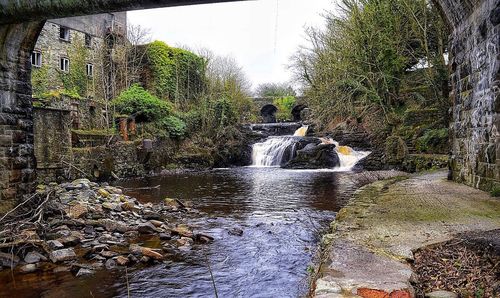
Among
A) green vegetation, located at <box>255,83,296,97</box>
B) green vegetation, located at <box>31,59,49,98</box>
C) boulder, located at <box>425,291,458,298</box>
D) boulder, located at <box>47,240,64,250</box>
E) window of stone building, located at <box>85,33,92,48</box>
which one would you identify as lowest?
boulder, located at <box>47,240,64,250</box>

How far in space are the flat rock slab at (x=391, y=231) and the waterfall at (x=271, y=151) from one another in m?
15.1

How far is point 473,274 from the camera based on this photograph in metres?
2.73

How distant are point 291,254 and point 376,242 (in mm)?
2116

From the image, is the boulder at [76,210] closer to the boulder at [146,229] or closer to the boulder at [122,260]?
the boulder at [146,229]

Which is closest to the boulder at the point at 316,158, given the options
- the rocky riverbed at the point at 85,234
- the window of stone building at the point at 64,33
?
the rocky riverbed at the point at 85,234

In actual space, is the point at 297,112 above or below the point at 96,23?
below

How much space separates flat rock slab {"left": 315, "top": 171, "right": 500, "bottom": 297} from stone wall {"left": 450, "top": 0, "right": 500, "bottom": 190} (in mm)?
529

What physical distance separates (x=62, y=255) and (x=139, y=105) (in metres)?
15.7

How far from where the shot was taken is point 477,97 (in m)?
6.25

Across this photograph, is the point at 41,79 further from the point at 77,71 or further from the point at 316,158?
the point at 316,158

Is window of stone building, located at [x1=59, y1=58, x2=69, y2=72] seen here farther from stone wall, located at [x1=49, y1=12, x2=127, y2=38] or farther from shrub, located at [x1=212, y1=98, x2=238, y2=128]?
shrub, located at [x1=212, y1=98, x2=238, y2=128]

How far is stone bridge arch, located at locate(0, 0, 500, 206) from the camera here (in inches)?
199

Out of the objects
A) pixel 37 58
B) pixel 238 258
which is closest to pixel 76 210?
pixel 238 258

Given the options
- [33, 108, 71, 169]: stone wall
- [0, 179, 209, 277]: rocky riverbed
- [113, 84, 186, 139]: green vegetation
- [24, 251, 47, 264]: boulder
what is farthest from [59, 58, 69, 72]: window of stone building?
[24, 251, 47, 264]: boulder
